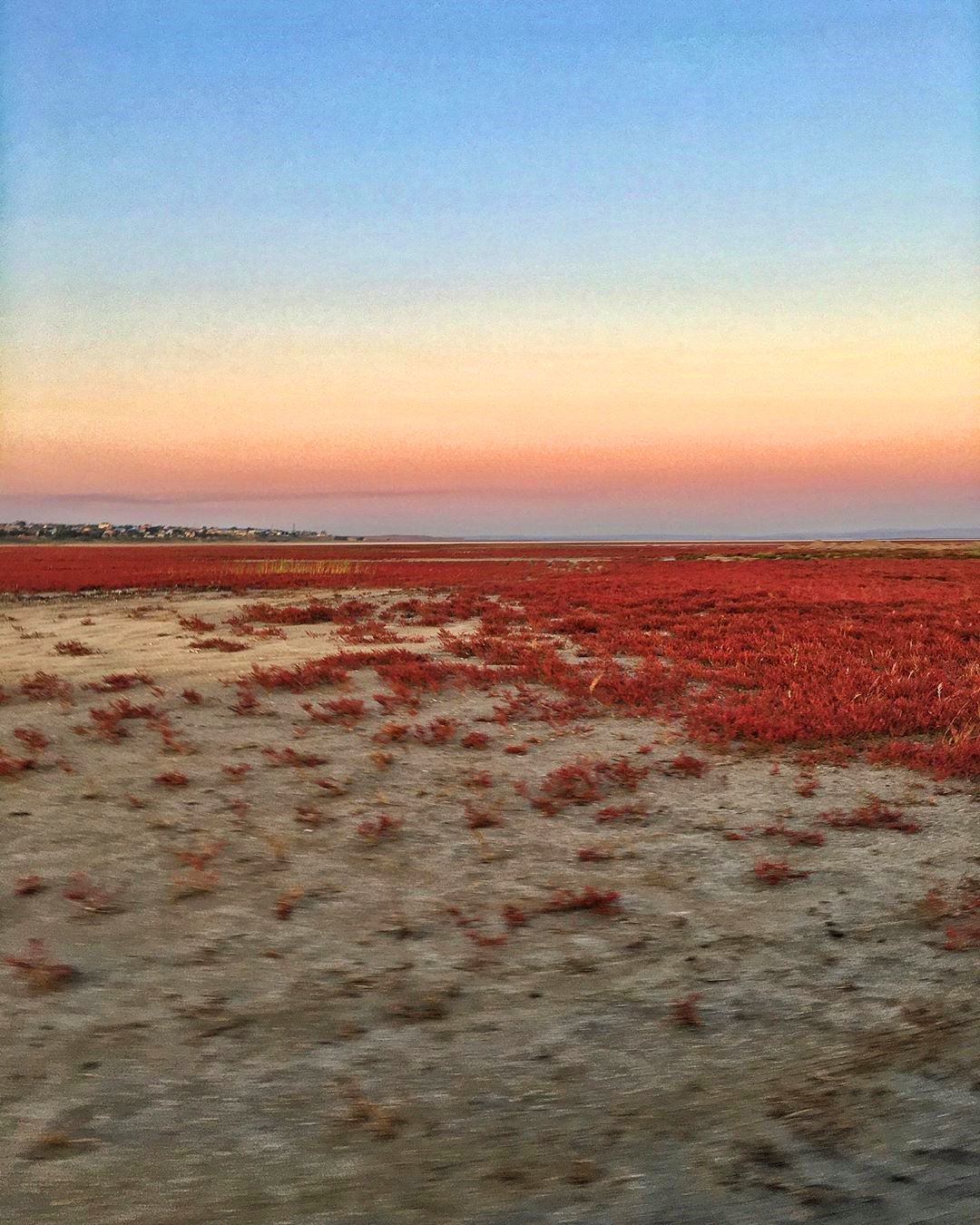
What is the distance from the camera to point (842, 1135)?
3.46 meters

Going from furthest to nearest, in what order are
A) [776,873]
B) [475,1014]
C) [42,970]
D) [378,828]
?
[378,828] → [776,873] → [42,970] → [475,1014]

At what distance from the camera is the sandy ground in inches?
127

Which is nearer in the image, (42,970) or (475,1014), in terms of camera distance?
(475,1014)

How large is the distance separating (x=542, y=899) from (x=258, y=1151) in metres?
2.96

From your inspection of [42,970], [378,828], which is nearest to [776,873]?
[378,828]

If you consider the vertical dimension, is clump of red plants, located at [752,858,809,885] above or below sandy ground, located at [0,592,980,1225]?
above

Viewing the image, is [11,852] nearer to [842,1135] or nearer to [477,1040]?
[477,1040]

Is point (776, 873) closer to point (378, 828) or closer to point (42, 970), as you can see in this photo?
point (378, 828)

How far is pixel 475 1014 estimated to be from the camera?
178 inches

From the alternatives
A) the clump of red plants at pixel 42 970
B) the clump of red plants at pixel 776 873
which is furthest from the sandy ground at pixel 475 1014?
the clump of red plants at pixel 776 873

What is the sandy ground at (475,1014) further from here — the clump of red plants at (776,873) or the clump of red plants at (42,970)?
the clump of red plants at (776,873)

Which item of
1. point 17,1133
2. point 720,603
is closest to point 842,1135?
point 17,1133

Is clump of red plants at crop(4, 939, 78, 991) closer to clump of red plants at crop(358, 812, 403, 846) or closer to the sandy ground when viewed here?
the sandy ground

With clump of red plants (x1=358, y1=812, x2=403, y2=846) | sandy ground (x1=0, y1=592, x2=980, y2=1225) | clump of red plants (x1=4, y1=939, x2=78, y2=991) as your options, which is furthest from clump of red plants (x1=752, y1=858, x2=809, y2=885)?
clump of red plants (x1=4, y1=939, x2=78, y2=991)
